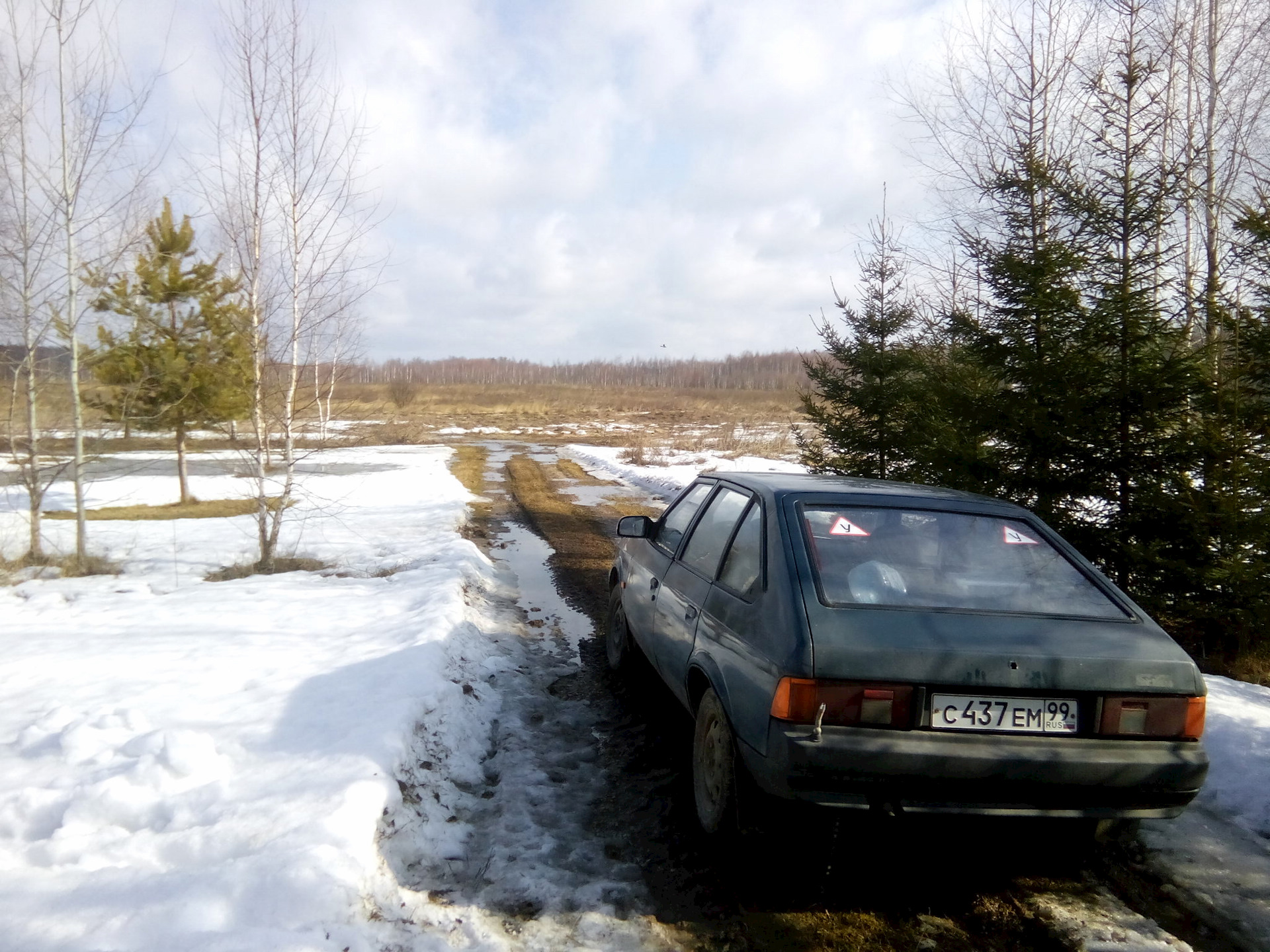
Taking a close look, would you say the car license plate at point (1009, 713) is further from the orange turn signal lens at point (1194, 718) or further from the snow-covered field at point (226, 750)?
the snow-covered field at point (226, 750)

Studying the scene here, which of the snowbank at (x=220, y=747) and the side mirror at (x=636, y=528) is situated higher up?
the side mirror at (x=636, y=528)

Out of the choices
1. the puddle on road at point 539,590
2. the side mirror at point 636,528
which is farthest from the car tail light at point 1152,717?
the puddle on road at point 539,590

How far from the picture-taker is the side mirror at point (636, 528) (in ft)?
17.4

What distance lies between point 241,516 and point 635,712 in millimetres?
11816

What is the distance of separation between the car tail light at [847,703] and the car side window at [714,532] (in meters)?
1.20

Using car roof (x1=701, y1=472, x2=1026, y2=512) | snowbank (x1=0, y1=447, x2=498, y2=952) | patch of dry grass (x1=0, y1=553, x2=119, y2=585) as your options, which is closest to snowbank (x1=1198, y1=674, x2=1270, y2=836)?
car roof (x1=701, y1=472, x2=1026, y2=512)

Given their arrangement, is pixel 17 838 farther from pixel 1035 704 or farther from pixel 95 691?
pixel 1035 704

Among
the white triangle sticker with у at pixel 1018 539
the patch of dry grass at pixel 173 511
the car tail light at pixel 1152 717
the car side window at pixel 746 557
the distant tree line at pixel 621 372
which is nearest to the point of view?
the car tail light at pixel 1152 717

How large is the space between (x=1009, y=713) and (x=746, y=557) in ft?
4.15

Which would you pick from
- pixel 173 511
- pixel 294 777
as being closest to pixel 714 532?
pixel 294 777

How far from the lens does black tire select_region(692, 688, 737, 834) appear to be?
10.8 ft

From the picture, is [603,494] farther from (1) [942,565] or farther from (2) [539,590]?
(1) [942,565]

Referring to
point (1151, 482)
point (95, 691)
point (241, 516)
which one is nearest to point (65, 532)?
point (241, 516)

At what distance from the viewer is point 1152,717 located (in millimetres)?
2924
